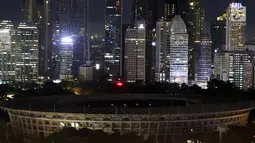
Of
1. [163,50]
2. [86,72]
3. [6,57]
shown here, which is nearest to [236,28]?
[163,50]

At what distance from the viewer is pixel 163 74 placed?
3548 inches

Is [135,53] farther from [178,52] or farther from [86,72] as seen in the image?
[86,72]

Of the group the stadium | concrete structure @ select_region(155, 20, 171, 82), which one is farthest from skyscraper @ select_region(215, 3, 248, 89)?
the stadium

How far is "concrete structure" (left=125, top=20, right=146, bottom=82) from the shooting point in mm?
88625

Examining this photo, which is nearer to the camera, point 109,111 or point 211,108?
point 109,111

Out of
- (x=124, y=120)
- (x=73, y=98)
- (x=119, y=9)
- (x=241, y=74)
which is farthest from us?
(x=119, y=9)

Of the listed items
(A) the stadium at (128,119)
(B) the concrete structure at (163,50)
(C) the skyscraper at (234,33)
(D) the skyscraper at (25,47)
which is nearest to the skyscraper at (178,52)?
(B) the concrete structure at (163,50)

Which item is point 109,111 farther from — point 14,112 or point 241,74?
point 241,74

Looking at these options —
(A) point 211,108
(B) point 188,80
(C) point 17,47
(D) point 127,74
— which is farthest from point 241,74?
(A) point 211,108

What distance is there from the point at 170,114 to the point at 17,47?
246ft

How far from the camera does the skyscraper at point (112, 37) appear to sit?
9900cm

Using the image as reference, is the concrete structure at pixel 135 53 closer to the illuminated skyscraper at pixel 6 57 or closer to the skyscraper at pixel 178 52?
the skyscraper at pixel 178 52

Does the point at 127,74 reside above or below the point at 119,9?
below

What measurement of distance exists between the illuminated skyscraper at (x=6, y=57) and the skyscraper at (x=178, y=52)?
31464 millimetres
